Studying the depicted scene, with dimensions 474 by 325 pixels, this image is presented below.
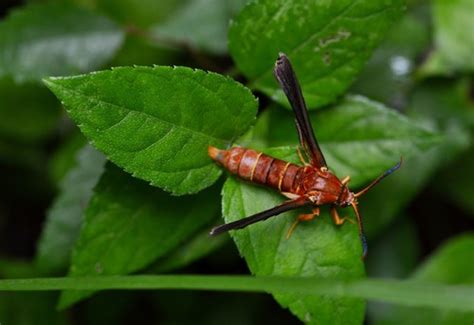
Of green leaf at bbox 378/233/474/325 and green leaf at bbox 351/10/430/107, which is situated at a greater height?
green leaf at bbox 351/10/430/107

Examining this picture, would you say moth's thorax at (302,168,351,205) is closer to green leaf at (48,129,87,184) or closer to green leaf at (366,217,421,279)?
green leaf at (366,217,421,279)

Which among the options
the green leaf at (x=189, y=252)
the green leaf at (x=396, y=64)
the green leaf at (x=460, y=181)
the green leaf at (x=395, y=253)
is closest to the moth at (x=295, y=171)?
the green leaf at (x=189, y=252)

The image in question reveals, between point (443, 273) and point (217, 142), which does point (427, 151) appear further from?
point (217, 142)

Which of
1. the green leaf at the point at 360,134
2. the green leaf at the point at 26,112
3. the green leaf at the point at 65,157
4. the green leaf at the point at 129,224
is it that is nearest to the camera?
the green leaf at the point at 129,224

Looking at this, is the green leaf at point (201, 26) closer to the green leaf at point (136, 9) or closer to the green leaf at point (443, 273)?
the green leaf at point (136, 9)

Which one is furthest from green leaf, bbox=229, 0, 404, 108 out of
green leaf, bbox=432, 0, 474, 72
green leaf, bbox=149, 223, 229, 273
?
green leaf, bbox=432, 0, 474, 72

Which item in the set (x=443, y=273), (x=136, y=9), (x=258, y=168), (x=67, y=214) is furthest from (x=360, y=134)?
(x=136, y=9)
